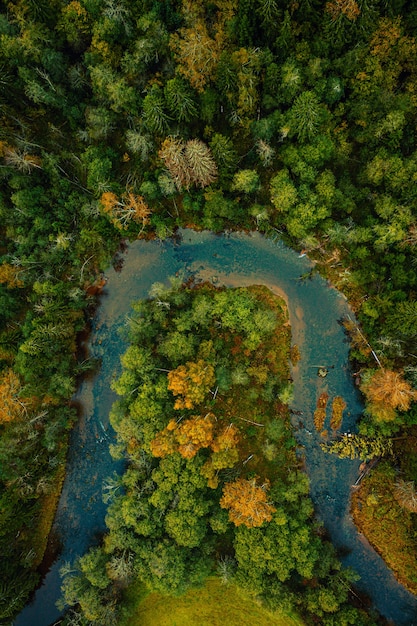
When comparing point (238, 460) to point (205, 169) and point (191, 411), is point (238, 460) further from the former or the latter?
point (205, 169)

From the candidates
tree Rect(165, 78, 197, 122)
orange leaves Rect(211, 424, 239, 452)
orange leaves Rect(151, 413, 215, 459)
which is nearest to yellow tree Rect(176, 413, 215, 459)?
orange leaves Rect(151, 413, 215, 459)

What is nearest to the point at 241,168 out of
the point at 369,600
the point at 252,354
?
the point at 252,354

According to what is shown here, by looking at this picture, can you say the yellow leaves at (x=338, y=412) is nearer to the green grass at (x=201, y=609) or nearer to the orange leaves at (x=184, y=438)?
the orange leaves at (x=184, y=438)

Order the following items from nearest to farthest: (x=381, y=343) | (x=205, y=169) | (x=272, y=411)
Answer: (x=205, y=169) < (x=381, y=343) < (x=272, y=411)

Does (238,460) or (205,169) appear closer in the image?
(205,169)

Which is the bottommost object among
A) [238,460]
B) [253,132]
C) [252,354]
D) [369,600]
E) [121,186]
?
[369,600]

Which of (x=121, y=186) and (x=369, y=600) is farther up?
(x=121, y=186)
